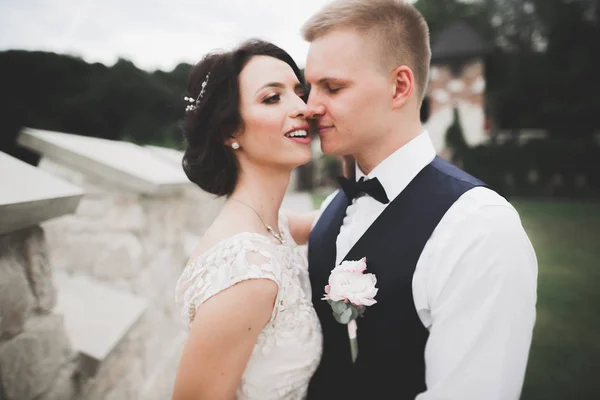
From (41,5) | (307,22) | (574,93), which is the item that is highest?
(41,5)

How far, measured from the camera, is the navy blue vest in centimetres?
157

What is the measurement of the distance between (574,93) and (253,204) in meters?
24.7

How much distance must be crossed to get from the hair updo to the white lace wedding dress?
0.50 metres

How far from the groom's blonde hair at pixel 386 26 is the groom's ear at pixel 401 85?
0.04 meters

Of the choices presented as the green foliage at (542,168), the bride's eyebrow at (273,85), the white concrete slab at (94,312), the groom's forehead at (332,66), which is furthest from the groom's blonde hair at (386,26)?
the green foliage at (542,168)

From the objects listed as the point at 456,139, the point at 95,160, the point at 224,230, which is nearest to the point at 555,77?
the point at 456,139

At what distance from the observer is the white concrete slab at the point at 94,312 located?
6.34 feet

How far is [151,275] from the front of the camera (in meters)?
2.97

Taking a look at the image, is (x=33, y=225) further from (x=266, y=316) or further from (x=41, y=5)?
(x=41, y=5)

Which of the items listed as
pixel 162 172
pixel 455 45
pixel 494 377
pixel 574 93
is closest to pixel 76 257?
pixel 162 172

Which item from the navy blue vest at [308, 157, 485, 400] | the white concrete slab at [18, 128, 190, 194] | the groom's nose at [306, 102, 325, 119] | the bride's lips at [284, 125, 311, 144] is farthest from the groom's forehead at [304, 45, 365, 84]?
the white concrete slab at [18, 128, 190, 194]

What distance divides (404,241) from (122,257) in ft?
5.99

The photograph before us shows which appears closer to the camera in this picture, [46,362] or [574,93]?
[46,362]

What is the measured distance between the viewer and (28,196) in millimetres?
1357
